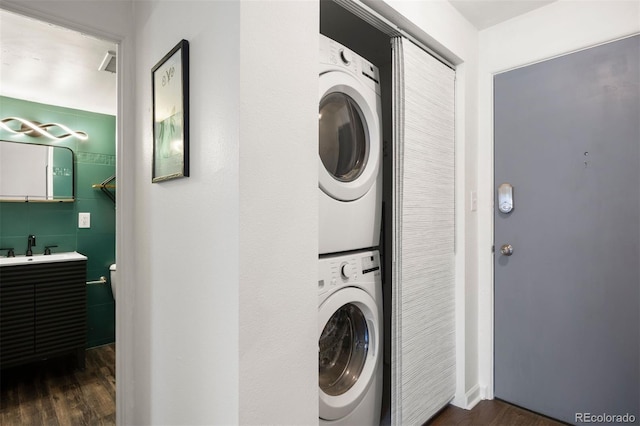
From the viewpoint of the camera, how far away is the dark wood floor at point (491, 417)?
1.84m

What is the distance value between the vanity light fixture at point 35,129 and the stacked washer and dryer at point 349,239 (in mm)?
2547

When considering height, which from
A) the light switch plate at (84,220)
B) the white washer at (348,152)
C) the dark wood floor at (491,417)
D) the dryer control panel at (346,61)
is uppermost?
the dryer control panel at (346,61)

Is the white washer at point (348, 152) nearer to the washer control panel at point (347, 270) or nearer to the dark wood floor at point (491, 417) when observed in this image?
the washer control panel at point (347, 270)

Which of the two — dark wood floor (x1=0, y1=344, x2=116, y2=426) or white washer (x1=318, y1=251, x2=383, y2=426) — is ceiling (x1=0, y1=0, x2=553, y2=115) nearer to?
white washer (x1=318, y1=251, x2=383, y2=426)

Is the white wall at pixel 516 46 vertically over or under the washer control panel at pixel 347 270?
over


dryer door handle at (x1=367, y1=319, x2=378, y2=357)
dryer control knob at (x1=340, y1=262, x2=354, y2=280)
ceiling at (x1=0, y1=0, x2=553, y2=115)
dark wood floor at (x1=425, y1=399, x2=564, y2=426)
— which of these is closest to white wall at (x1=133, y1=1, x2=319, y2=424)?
dryer control knob at (x1=340, y1=262, x2=354, y2=280)

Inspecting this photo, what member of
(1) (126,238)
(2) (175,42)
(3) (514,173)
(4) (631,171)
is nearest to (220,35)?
(2) (175,42)

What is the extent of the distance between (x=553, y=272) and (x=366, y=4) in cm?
168

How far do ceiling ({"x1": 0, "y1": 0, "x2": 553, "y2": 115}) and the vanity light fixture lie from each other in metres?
0.18

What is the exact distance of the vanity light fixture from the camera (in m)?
2.65

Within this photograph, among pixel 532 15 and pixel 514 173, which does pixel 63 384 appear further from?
pixel 532 15

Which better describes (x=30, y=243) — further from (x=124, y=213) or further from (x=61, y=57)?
(x=124, y=213)

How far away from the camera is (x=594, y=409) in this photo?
5.80 feet

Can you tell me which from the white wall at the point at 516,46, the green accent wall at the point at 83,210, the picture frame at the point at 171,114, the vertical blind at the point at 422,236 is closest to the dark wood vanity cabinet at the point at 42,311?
the green accent wall at the point at 83,210
